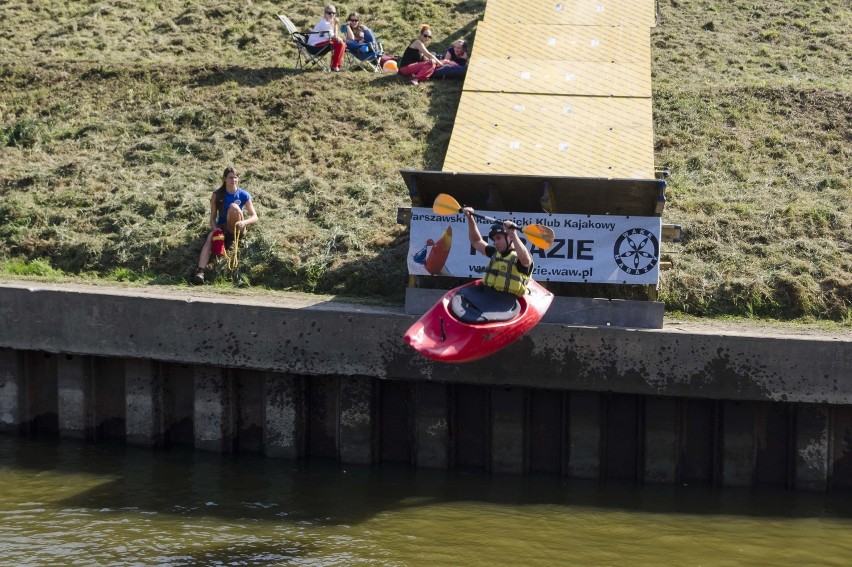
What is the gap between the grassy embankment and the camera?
15695 mm

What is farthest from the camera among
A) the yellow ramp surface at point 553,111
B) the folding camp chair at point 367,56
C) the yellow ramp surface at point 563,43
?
the folding camp chair at point 367,56

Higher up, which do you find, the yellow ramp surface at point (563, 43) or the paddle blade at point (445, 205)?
the yellow ramp surface at point (563, 43)

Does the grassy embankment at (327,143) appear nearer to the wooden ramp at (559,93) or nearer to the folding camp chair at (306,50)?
the folding camp chair at (306,50)

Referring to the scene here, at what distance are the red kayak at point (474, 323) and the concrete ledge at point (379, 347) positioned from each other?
0.53 metres

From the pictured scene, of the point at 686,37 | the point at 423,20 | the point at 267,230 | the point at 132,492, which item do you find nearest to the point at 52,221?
the point at 267,230

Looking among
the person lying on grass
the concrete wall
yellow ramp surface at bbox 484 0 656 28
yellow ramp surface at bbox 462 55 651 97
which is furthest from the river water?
yellow ramp surface at bbox 484 0 656 28

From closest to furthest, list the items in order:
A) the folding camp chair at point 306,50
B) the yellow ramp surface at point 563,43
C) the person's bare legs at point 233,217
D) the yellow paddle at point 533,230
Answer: the yellow paddle at point 533,230 < the person's bare legs at point 233,217 < the yellow ramp surface at point 563,43 < the folding camp chair at point 306,50

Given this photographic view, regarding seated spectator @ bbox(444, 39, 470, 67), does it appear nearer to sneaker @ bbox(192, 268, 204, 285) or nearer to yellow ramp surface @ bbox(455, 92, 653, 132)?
yellow ramp surface @ bbox(455, 92, 653, 132)

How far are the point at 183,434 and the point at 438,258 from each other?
12.7 ft

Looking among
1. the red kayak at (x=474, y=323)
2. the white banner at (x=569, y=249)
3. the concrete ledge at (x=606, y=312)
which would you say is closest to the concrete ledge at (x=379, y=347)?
the concrete ledge at (x=606, y=312)

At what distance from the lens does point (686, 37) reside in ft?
76.7

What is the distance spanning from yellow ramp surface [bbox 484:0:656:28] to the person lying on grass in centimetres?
813

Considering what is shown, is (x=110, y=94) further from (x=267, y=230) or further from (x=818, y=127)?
(x=818, y=127)

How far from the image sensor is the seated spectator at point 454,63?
21.1 m
